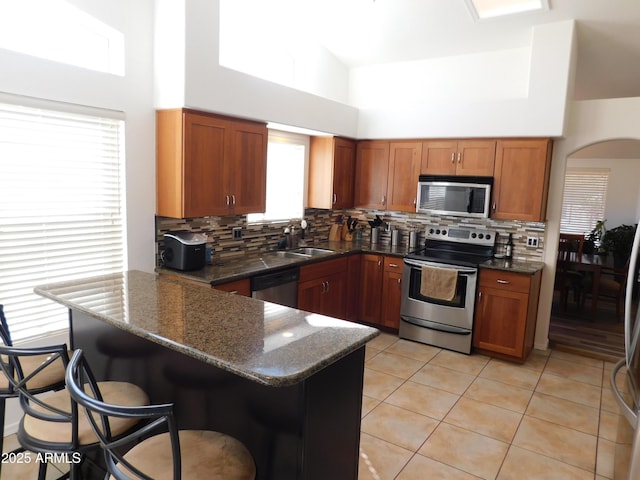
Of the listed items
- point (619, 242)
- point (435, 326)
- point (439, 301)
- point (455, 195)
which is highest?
point (455, 195)

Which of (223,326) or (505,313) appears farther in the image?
(505,313)

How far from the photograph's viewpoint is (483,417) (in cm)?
313

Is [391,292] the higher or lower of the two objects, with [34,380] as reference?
lower

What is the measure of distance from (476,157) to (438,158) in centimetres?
38

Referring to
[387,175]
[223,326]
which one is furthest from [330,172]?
[223,326]

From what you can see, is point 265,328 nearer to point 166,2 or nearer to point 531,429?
point 531,429

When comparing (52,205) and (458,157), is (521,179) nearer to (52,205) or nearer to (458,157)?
(458,157)

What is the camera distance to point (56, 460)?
2.44m

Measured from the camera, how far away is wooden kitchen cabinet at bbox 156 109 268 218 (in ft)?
10.4

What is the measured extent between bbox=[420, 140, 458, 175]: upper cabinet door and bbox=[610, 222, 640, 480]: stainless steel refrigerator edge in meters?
2.44

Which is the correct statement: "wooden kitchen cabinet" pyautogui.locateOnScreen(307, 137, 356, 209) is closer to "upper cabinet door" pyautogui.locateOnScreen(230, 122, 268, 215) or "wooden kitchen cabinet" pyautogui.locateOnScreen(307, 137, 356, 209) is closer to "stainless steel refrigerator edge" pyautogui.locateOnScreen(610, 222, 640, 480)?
"upper cabinet door" pyautogui.locateOnScreen(230, 122, 268, 215)

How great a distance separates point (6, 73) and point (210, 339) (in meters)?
2.05

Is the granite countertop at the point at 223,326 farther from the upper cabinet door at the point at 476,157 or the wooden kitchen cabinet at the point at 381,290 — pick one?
the upper cabinet door at the point at 476,157

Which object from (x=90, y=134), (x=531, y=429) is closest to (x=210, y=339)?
(x=90, y=134)
